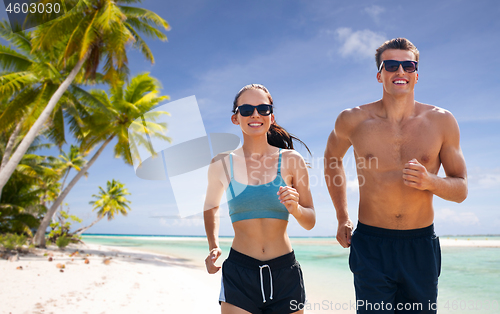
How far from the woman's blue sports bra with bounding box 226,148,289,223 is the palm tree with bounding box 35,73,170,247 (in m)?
16.2

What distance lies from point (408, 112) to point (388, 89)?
238mm

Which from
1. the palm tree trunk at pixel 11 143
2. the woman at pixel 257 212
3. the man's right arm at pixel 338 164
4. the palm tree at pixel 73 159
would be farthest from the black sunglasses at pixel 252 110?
the palm tree at pixel 73 159

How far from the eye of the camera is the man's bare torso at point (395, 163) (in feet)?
8.04

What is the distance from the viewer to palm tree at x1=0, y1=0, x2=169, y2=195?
1360 centimetres

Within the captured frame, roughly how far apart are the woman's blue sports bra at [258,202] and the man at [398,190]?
26.0 inches

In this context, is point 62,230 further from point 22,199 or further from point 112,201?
point 112,201

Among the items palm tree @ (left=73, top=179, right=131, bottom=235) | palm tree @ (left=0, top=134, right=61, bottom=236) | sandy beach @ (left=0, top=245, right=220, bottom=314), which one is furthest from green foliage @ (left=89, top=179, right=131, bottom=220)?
sandy beach @ (left=0, top=245, right=220, bottom=314)

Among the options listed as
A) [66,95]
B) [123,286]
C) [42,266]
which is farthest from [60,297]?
[66,95]

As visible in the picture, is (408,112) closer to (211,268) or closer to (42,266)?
(211,268)

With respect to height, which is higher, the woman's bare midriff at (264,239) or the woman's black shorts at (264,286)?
the woman's bare midriff at (264,239)

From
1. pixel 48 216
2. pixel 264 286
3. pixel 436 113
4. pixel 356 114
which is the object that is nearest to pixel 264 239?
pixel 264 286

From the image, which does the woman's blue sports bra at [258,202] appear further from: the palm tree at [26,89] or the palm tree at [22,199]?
the palm tree at [22,199]

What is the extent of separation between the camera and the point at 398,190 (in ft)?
8.08

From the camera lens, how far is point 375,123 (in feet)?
8.68
